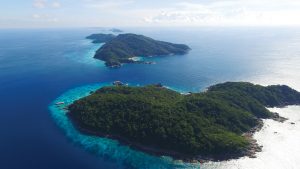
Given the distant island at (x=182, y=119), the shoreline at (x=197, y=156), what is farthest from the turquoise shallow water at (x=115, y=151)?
the distant island at (x=182, y=119)

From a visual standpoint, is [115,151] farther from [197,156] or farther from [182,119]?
[197,156]

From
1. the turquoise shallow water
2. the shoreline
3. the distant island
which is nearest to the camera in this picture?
the turquoise shallow water

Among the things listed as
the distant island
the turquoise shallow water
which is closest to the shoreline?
the distant island

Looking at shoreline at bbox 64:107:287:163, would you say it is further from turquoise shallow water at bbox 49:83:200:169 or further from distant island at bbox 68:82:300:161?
turquoise shallow water at bbox 49:83:200:169

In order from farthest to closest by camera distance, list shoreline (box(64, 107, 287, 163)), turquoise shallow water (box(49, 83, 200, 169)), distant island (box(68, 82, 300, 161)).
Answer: distant island (box(68, 82, 300, 161)) < shoreline (box(64, 107, 287, 163)) < turquoise shallow water (box(49, 83, 200, 169))

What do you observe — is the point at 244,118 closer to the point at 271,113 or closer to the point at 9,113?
the point at 271,113

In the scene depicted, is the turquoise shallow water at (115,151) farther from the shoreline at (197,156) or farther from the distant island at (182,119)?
the distant island at (182,119)

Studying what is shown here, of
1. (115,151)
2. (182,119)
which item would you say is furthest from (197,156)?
(115,151)

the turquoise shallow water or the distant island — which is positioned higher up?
the distant island

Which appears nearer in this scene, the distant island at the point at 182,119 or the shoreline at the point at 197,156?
the shoreline at the point at 197,156
